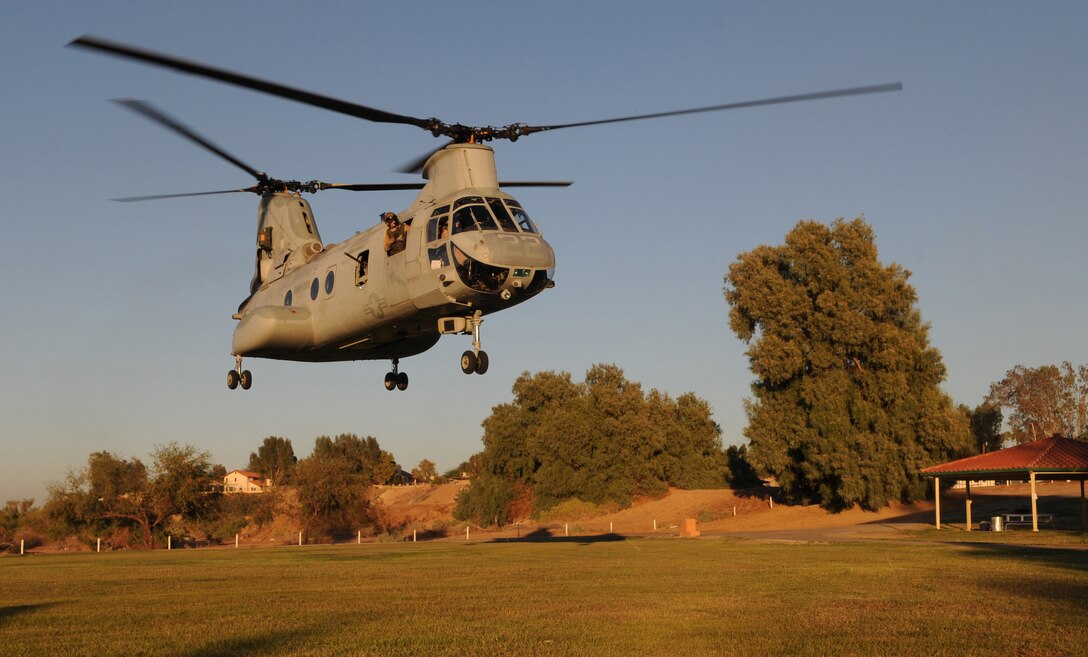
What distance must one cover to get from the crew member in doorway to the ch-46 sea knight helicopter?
14 centimetres

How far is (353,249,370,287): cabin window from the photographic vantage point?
81.2 ft

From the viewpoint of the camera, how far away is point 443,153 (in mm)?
23984

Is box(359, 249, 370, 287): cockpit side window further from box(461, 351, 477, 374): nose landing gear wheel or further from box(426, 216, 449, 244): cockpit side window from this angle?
box(461, 351, 477, 374): nose landing gear wheel

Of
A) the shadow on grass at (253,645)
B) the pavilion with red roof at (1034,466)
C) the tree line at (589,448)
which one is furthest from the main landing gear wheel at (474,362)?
the tree line at (589,448)

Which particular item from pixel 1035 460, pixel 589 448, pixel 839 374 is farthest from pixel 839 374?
pixel 589 448

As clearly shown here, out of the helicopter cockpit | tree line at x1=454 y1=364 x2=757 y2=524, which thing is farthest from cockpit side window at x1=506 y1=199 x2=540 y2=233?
tree line at x1=454 y1=364 x2=757 y2=524

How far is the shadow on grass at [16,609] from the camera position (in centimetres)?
1843

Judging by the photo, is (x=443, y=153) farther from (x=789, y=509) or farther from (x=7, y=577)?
(x=789, y=509)

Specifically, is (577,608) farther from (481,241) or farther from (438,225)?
(438,225)

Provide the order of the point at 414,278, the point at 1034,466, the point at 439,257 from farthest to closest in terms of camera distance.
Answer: the point at 1034,466
the point at 414,278
the point at 439,257

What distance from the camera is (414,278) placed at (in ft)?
75.2

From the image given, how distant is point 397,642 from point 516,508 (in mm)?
76071

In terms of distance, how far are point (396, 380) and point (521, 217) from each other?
23.3 ft

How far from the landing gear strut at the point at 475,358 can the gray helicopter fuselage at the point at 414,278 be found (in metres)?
0.38
